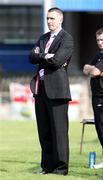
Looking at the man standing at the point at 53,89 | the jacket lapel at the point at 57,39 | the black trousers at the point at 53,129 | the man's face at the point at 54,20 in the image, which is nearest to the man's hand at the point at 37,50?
the man standing at the point at 53,89

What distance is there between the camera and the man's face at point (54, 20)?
912cm

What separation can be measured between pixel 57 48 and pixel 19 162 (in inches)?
95.8

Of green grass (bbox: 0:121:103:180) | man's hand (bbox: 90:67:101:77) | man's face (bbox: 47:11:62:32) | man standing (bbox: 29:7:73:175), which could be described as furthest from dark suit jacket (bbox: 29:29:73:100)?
green grass (bbox: 0:121:103:180)

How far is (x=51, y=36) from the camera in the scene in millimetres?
9312

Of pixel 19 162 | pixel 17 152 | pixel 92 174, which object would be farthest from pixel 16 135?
pixel 92 174

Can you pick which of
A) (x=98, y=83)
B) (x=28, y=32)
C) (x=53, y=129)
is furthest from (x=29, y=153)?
(x=28, y=32)

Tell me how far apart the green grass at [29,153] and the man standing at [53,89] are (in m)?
0.34

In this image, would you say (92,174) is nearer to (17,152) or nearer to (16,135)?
(17,152)

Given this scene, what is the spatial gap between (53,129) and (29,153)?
Answer: 10.1 feet

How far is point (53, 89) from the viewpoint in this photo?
9.18 m

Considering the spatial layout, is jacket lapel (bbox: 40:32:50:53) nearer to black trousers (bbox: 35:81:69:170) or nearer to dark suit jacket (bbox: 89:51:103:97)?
black trousers (bbox: 35:81:69:170)

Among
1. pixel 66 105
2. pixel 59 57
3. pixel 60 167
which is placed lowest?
pixel 60 167

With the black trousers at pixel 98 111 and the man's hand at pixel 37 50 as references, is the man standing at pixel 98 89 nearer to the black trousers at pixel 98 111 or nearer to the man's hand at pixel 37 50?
the black trousers at pixel 98 111

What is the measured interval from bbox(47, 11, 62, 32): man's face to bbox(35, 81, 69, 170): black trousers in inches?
30.9
